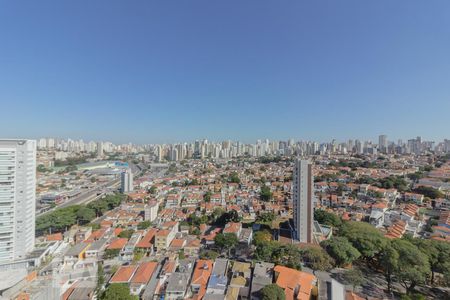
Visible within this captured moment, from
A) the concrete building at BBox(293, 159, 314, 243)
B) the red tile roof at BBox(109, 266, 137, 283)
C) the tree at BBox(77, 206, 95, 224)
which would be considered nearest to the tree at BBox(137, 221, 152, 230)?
the tree at BBox(77, 206, 95, 224)

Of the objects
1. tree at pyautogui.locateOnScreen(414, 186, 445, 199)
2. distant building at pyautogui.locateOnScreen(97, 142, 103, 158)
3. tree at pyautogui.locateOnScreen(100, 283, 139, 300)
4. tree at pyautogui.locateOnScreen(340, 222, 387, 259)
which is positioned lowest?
tree at pyautogui.locateOnScreen(100, 283, 139, 300)

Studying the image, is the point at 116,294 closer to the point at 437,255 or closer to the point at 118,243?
the point at 118,243

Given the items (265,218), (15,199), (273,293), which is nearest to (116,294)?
(273,293)

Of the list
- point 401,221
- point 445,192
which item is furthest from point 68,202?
point 445,192

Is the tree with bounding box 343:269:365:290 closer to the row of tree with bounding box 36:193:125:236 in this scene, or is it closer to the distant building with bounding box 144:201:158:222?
the distant building with bounding box 144:201:158:222

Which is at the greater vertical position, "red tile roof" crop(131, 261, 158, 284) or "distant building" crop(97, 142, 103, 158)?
"distant building" crop(97, 142, 103, 158)

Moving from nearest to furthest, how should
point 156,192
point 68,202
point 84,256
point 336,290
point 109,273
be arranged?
point 336,290, point 109,273, point 84,256, point 68,202, point 156,192

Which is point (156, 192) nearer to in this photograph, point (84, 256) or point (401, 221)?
point (84, 256)
